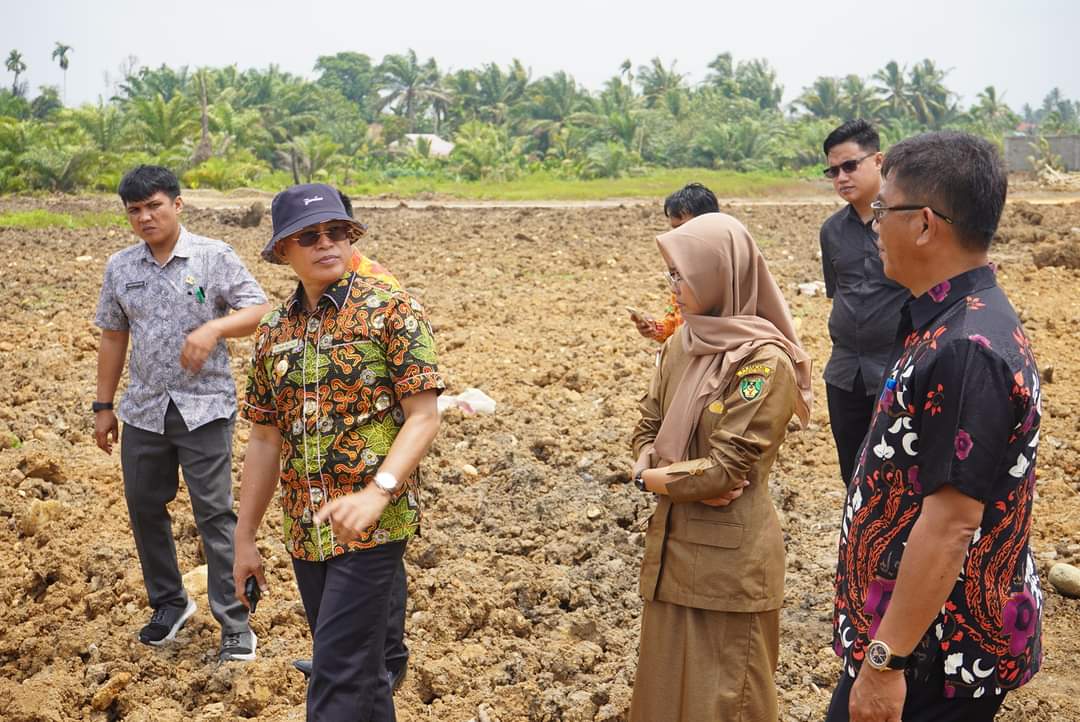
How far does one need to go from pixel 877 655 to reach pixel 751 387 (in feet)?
3.29

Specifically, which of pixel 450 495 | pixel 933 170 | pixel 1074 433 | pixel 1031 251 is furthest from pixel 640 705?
pixel 1031 251

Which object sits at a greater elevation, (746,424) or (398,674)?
(746,424)

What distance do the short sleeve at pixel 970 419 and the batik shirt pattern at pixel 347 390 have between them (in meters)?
1.35

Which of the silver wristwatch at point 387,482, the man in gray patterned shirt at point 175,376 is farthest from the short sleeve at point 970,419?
the man in gray patterned shirt at point 175,376

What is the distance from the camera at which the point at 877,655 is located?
2.11m

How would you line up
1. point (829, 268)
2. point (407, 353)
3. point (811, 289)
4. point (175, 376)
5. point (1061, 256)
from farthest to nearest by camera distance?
point (1061, 256) → point (811, 289) → point (829, 268) → point (175, 376) → point (407, 353)

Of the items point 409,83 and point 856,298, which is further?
point 409,83

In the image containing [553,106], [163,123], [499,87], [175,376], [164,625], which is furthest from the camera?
[499,87]

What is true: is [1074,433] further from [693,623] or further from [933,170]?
[933,170]

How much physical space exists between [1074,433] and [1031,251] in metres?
7.99

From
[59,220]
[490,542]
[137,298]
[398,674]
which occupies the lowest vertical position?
[490,542]

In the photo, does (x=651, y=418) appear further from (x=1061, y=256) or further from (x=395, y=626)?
(x=1061, y=256)

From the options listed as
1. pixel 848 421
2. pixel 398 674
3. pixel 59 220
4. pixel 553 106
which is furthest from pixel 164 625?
pixel 553 106

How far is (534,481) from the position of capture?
636 cm
